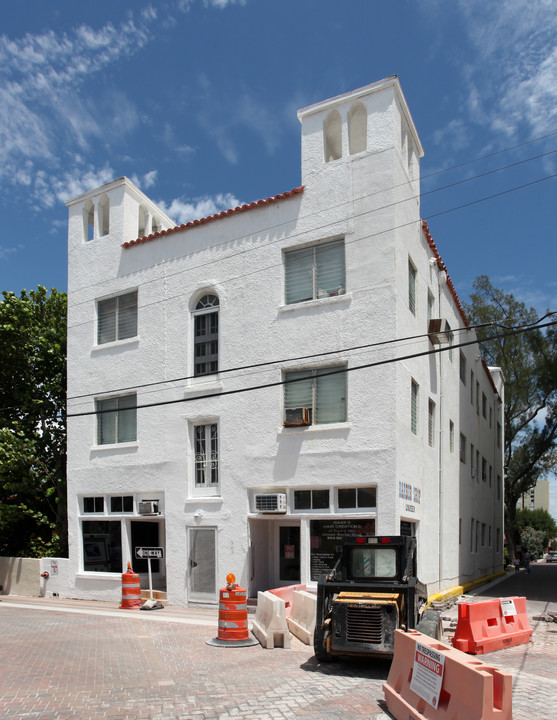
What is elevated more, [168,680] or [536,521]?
[168,680]

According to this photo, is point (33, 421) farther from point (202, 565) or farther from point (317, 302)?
point (317, 302)

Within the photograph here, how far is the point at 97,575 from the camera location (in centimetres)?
1933

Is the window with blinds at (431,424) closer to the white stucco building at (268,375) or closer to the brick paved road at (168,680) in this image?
the white stucco building at (268,375)

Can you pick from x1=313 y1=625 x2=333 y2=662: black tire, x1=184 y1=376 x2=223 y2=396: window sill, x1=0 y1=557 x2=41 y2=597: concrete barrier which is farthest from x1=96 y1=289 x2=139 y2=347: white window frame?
x1=313 y1=625 x2=333 y2=662: black tire

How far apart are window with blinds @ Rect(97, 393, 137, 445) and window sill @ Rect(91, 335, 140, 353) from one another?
147 centimetres

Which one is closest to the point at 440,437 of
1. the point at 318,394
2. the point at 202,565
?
the point at 318,394

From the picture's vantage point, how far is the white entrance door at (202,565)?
1720 cm

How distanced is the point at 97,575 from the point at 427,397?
10.5 metres

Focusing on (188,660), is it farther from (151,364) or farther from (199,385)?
(151,364)

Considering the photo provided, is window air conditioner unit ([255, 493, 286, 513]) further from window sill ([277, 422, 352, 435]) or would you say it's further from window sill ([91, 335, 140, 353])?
window sill ([91, 335, 140, 353])

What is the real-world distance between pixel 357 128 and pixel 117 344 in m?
9.00

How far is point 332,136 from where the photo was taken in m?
18.3

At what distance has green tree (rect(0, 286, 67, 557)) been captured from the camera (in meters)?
22.0

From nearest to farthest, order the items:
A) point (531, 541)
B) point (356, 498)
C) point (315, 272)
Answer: point (356, 498) → point (315, 272) → point (531, 541)
